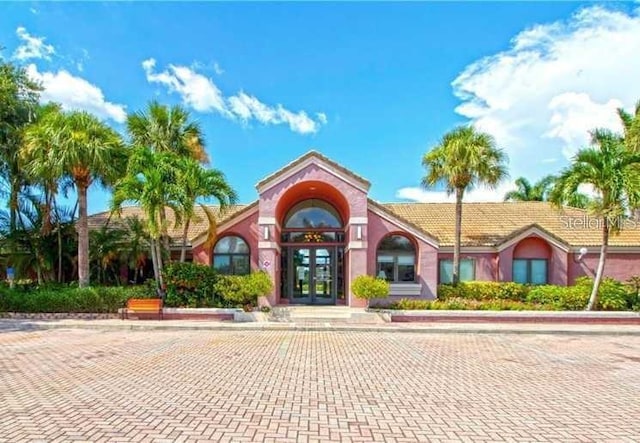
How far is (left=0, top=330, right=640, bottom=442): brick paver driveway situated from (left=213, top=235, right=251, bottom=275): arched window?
7765mm

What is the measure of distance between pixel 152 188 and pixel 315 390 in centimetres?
1123

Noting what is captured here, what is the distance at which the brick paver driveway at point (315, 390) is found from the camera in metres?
5.89

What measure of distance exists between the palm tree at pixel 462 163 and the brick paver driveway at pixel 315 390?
27.8ft

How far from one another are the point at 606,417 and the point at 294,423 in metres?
4.57

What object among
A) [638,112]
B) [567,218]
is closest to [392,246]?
[567,218]

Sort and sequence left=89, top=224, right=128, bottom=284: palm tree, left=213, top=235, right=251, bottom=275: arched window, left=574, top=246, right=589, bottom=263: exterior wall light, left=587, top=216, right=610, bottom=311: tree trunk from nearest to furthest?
left=587, top=216, right=610, bottom=311: tree trunk
left=89, top=224, right=128, bottom=284: palm tree
left=213, top=235, right=251, bottom=275: arched window
left=574, top=246, right=589, bottom=263: exterior wall light

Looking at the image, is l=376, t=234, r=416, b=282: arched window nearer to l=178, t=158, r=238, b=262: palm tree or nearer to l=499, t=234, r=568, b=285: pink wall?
l=499, t=234, r=568, b=285: pink wall

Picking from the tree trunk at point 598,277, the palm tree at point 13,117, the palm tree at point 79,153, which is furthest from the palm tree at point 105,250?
the tree trunk at point 598,277

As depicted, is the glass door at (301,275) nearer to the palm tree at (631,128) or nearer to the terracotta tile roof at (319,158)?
the terracotta tile roof at (319,158)

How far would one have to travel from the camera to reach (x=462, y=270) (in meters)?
22.1

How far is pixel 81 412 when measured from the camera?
6.47 m

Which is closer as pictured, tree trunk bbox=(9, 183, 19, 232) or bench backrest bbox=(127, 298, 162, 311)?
bench backrest bbox=(127, 298, 162, 311)

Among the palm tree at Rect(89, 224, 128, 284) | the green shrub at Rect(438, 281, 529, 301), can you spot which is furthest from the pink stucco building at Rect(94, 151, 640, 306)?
the palm tree at Rect(89, 224, 128, 284)

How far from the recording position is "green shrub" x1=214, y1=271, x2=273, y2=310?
17641 mm
